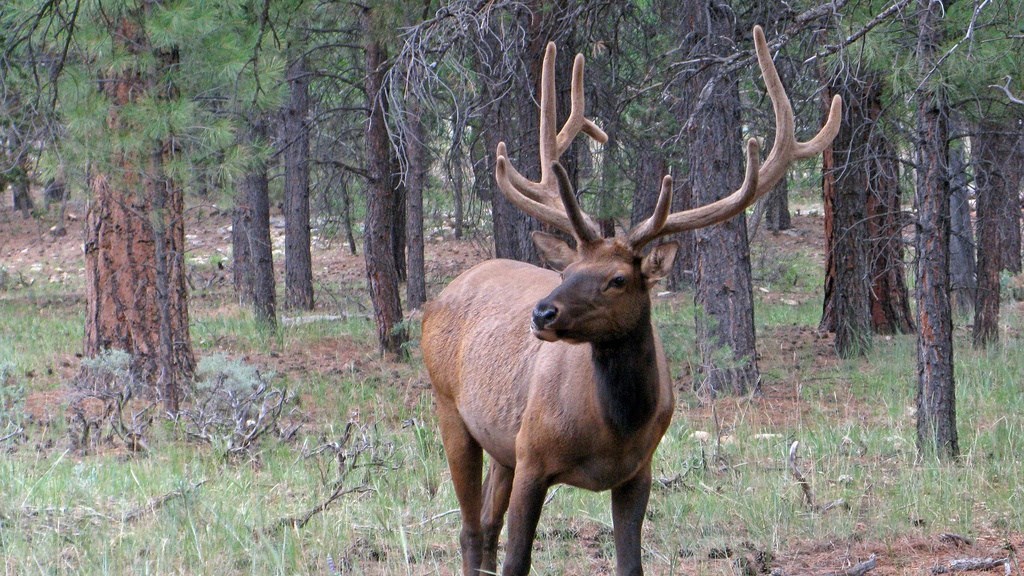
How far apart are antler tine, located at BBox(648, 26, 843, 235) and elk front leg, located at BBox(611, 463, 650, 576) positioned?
112cm

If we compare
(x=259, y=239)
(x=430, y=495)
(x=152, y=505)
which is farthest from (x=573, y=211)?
(x=259, y=239)

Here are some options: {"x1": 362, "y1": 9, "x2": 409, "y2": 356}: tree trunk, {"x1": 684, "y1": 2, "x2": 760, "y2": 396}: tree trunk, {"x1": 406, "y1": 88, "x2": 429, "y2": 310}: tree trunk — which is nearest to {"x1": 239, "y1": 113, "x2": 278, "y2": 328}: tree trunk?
{"x1": 362, "y1": 9, "x2": 409, "y2": 356}: tree trunk

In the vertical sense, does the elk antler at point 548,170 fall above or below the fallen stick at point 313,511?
above

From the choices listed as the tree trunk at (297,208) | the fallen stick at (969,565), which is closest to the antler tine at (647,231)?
the fallen stick at (969,565)

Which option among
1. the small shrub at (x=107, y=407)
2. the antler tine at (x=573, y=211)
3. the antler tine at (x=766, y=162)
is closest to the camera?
the antler tine at (x=573, y=211)

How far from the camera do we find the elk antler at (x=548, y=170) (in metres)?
5.16

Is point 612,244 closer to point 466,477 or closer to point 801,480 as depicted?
point 466,477

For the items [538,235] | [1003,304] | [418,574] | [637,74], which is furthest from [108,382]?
[1003,304]

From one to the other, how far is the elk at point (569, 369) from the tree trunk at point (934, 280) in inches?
76.1

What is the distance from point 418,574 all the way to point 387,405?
4575 mm

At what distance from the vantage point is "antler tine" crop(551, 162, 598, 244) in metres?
4.45

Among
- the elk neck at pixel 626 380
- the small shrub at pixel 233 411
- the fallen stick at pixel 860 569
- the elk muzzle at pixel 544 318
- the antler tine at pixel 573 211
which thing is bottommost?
the fallen stick at pixel 860 569

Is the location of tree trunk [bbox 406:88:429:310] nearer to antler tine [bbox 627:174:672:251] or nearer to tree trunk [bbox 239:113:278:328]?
tree trunk [bbox 239:113:278:328]

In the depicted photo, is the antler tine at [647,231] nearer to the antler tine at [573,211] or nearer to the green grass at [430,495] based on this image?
the antler tine at [573,211]
